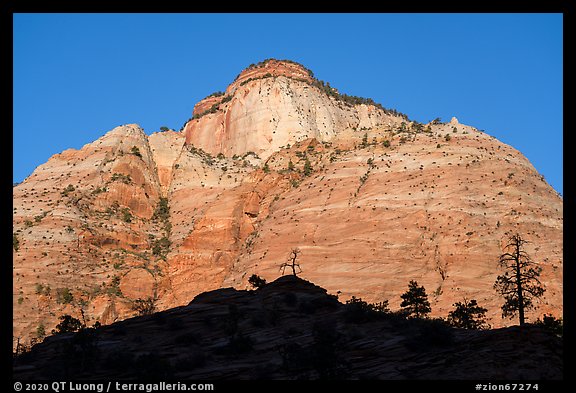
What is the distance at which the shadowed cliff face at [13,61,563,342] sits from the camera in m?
66.8

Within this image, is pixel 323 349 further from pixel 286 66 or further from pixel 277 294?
pixel 286 66

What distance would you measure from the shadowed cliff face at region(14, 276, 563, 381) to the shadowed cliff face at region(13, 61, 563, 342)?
1837 centimetres

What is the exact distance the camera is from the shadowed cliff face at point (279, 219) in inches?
2630

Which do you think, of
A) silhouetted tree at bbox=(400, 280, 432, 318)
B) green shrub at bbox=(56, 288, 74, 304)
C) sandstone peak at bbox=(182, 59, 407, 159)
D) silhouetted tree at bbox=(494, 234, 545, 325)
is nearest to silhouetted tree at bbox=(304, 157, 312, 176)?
sandstone peak at bbox=(182, 59, 407, 159)

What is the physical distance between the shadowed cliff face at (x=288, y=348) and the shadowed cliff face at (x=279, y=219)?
18.4m

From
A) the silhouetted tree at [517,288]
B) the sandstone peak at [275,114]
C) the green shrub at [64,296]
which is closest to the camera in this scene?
the silhouetted tree at [517,288]

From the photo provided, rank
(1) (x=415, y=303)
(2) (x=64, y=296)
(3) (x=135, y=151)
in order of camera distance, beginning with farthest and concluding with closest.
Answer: (3) (x=135, y=151) → (2) (x=64, y=296) → (1) (x=415, y=303)

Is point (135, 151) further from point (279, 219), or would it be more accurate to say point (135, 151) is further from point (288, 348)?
point (288, 348)

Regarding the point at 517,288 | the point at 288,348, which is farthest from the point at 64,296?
the point at 288,348

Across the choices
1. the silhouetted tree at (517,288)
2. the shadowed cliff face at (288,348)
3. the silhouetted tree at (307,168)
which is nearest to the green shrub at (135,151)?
the silhouetted tree at (307,168)

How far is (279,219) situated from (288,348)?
152 feet

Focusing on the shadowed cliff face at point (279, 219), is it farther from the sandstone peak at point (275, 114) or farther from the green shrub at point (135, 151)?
the sandstone peak at point (275, 114)

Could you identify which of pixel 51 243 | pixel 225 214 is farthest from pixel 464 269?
pixel 51 243

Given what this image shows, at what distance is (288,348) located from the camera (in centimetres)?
3472
